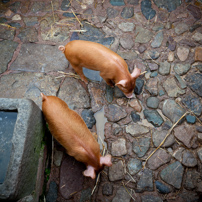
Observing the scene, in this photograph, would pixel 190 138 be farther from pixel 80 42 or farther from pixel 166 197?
pixel 80 42

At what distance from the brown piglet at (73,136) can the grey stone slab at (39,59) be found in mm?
1210

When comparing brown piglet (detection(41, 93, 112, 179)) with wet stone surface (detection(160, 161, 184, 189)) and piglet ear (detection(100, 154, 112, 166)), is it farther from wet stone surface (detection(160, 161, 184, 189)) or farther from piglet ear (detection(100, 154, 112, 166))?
wet stone surface (detection(160, 161, 184, 189))

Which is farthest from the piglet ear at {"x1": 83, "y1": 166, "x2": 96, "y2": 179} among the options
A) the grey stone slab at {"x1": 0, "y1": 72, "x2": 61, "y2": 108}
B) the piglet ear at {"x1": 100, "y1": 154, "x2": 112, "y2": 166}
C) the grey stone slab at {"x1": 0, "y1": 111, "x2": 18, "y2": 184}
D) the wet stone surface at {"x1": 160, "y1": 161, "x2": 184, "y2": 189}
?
the grey stone slab at {"x1": 0, "y1": 72, "x2": 61, "y2": 108}

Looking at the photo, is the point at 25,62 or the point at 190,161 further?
the point at 25,62

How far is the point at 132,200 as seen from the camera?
2791 millimetres

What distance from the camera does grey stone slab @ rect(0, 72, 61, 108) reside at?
10.9 ft

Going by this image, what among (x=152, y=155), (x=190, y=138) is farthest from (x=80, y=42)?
(x=190, y=138)

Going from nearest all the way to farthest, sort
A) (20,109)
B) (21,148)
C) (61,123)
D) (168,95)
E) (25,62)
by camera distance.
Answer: (21,148), (20,109), (61,123), (168,95), (25,62)

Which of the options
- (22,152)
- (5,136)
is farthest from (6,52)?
(22,152)

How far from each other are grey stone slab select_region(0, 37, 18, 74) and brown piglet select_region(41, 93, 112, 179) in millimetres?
1528

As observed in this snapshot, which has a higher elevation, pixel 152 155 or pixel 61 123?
pixel 61 123

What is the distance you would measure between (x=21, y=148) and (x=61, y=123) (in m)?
0.60

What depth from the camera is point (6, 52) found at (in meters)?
3.68

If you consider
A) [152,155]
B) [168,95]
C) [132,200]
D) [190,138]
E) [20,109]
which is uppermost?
[20,109]
